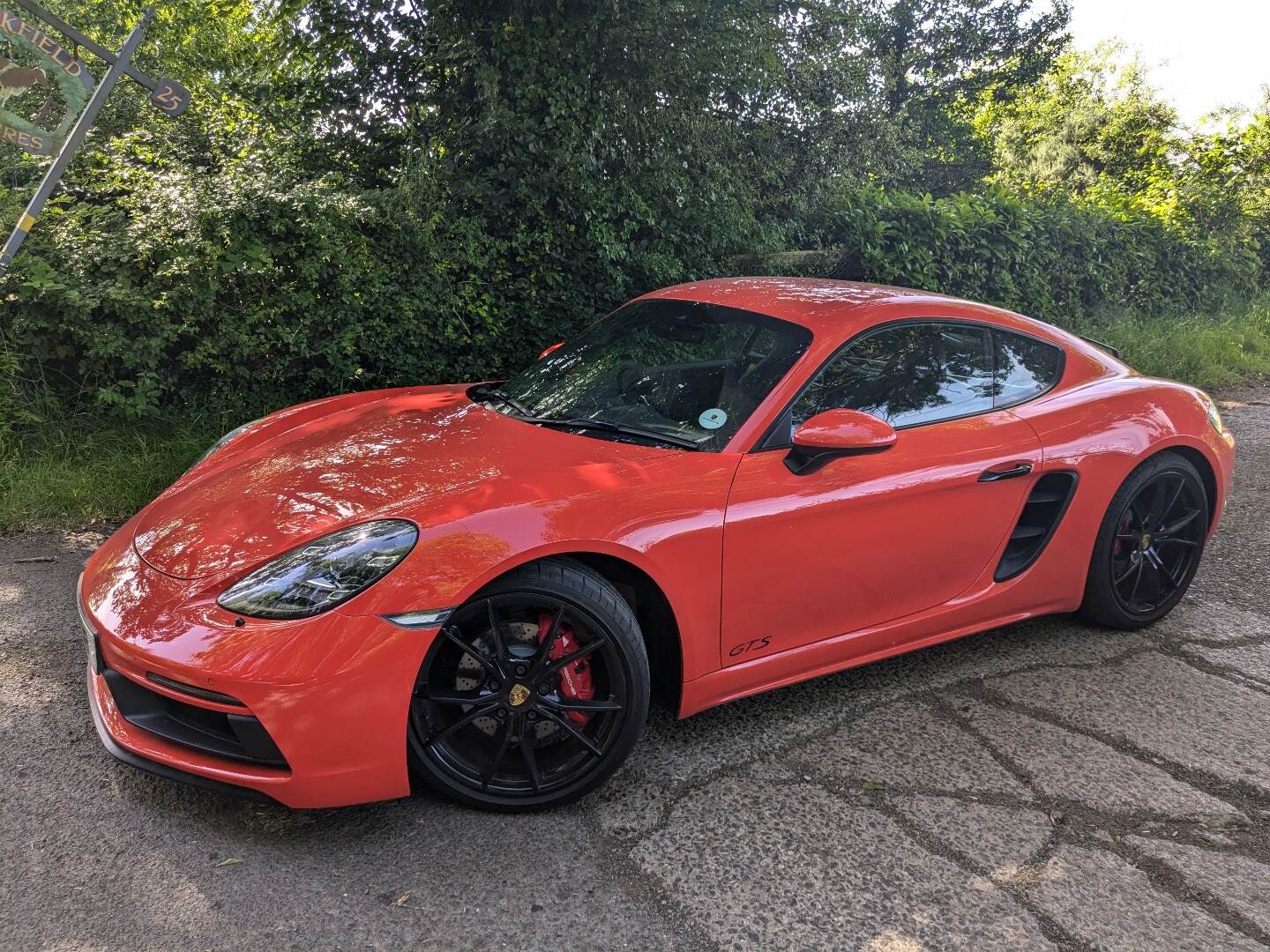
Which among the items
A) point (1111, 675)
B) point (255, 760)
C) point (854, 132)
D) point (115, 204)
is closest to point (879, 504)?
point (1111, 675)

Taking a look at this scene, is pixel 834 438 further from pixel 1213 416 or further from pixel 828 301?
pixel 1213 416

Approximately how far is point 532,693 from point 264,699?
0.65m

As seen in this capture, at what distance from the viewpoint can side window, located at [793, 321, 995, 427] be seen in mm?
2934

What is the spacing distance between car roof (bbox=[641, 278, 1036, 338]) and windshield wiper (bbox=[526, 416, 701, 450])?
2.07ft

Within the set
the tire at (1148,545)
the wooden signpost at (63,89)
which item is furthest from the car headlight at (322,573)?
the wooden signpost at (63,89)

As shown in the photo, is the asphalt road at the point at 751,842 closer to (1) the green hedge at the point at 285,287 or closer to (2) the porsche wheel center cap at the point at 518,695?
(2) the porsche wheel center cap at the point at 518,695

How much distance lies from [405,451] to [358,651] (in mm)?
843

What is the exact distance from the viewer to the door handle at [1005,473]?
10.1 feet

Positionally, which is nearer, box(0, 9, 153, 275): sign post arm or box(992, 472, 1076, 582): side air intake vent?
box(992, 472, 1076, 582): side air intake vent

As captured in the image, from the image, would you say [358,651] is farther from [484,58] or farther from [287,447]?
[484,58]

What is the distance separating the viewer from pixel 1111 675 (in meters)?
3.33

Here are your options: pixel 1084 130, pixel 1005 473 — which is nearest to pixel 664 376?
pixel 1005 473

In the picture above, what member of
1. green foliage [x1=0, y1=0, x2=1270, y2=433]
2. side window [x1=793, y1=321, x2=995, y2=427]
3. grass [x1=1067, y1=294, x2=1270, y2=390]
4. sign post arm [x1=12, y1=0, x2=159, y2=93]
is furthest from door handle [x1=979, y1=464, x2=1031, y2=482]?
grass [x1=1067, y1=294, x2=1270, y2=390]

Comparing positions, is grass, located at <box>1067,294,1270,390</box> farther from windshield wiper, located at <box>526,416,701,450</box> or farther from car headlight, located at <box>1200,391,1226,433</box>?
windshield wiper, located at <box>526,416,701,450</box>
